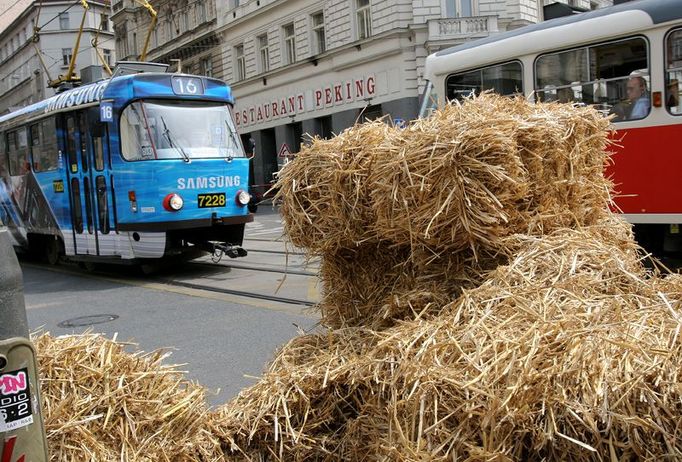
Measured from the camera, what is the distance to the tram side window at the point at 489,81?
8531 millimetres

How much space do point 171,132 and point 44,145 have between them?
3804 mm

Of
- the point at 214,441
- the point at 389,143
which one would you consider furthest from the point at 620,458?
the point at 389,143

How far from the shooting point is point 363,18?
2894 cm

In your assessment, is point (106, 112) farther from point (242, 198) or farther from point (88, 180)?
point (242, 198)

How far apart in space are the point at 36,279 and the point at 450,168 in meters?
10.6

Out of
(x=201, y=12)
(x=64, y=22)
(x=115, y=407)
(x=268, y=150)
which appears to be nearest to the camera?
(x=115, y=407)

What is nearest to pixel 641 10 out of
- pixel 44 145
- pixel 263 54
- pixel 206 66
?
pixel 44 145

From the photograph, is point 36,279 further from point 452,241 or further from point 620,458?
point 620,458

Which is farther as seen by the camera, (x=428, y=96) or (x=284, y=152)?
(x=428, y=96)

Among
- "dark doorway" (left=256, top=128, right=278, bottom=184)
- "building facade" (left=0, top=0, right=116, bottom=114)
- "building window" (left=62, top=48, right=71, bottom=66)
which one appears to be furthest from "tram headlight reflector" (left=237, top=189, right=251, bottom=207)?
"building window" (left=62, top=48, right=71, bottom=66)

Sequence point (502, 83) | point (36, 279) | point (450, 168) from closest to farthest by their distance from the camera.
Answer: point (450, 168)
point (502, 83)
point (36, 279)

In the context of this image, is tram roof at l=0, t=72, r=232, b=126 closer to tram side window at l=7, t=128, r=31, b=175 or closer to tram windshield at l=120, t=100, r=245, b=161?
tram windshield at l=120, t=100, r=245, b=161

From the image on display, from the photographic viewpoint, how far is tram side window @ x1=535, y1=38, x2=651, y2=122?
736cm

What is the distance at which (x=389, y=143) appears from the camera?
351 centimetres
